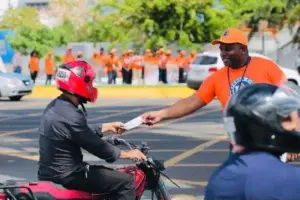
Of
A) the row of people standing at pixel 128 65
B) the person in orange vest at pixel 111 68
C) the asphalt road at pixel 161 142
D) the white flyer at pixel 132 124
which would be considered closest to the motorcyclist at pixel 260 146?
the white flyer at pixel 132 124

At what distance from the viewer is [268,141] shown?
9.97 ft

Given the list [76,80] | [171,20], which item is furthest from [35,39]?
[76,80]

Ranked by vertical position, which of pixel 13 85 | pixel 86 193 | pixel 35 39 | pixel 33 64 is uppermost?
pixel 86 193

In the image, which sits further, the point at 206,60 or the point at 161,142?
the point at 206,60

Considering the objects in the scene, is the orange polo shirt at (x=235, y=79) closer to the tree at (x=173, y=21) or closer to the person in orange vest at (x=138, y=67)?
the person in orange vest at (x=138, y=67)

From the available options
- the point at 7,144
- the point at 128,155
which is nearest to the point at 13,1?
the point at 7,144

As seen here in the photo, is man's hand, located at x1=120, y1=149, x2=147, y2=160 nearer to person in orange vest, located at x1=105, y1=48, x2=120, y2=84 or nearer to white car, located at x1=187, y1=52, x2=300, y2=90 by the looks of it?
white car, located at x1=187, y1=52, x2=300, y2=90

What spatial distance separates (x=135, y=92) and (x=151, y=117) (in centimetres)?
2466

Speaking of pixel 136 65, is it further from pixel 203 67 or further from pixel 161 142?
pixel 161 142

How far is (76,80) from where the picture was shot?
6.11 metres

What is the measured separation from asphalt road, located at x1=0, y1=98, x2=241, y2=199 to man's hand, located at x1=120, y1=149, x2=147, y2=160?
357cm

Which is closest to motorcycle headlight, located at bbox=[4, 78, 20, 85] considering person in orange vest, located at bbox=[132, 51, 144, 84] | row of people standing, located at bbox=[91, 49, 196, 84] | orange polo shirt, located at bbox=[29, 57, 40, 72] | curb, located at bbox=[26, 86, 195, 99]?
curb, located at bbox=[26, 86, 195, 99]

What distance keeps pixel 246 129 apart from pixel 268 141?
82 mm

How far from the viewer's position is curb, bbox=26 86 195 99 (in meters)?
30.7
